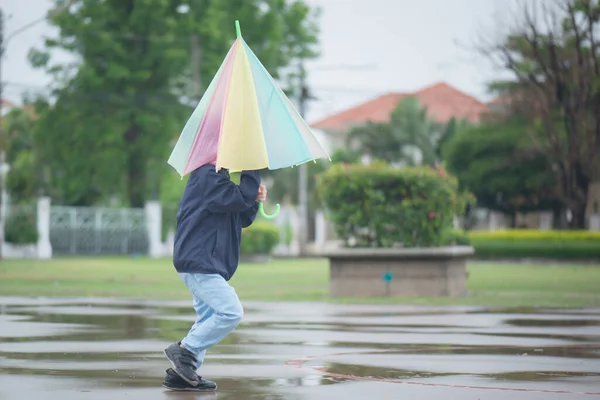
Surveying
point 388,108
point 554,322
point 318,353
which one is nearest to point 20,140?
point 388,108

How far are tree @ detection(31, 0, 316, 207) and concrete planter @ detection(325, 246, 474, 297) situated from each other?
34582mm

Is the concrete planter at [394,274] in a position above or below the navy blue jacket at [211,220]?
below

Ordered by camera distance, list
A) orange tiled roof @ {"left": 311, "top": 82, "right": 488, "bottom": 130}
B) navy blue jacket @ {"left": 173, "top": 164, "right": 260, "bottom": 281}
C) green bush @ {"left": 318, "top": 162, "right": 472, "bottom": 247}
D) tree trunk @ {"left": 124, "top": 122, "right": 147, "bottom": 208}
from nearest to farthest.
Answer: navy blue jacket @ {"left": 173, "top": 164, "right": 260, "bottom": 281} → green bush @ {"left": 318, "top": 162, "right": 472, "bottom": 247} → tree trunk @ {"left": 124, "top": 122, "right": 147, "bottom": 208} → orange tiled roof @ {"left": 311, "top": 82, "right": 488, "bottom": 130}

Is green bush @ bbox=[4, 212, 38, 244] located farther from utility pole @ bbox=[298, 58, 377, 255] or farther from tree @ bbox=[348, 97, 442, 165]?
tree @ bbox=[348, 97, 442, 165]

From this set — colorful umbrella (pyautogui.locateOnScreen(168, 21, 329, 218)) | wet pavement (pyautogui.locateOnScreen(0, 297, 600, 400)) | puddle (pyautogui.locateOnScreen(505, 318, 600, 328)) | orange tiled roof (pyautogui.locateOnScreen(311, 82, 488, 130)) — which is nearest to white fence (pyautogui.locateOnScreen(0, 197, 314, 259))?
wet pavement (pyautogui.locateOnScreen(0, 297, 600, 400))

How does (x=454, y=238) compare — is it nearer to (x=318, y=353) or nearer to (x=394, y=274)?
(x=394, y=274)

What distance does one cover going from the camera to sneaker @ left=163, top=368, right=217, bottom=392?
9.27 meters

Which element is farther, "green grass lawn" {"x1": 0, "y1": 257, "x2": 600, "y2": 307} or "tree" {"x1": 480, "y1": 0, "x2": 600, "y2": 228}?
"tree" {"x1": 480, "y1": 0, "x2": 600, "y2": 228}

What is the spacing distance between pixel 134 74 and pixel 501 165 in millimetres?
16631

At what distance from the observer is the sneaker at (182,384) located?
9.27 metres

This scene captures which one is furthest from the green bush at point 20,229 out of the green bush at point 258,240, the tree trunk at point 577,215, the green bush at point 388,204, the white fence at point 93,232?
the green bush at point 388,204

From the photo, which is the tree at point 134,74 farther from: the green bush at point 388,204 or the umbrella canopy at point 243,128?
the umbrella canopy at point 243,128

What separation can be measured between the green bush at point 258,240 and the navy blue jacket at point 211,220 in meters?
35.6

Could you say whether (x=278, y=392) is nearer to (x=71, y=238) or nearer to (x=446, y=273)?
(x=446, y=273)
